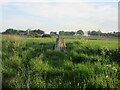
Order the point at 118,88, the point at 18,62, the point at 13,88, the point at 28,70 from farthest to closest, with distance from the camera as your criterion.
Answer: the point at 18,62 < the point at 28,70 < the point at 13,88 < the point at 118,88

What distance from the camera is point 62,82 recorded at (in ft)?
17.7

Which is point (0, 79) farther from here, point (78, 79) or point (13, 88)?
point (78, 79)

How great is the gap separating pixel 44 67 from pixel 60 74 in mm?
617

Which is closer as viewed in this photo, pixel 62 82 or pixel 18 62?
pixel 62 82

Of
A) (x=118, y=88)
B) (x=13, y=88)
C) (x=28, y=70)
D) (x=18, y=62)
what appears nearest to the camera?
(x=118, y=88)

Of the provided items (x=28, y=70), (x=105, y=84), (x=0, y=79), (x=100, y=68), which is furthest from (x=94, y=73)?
(x=0, y=79)

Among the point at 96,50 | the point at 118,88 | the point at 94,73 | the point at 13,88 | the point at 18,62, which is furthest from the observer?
the point at 96,50

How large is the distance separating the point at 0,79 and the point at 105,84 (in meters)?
2.73

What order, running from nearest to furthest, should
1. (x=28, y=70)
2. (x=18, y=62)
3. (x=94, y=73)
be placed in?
1. (x=94, y=73)
2. (x=28, y=70)
3. (x=18, y=62)

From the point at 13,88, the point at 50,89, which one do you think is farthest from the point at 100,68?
the point at 13,88

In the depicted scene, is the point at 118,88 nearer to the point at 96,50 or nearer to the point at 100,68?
the point at 100,68

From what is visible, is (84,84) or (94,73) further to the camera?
(94,73)

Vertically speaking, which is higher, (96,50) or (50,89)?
(96,50)

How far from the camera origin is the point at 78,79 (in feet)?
18.2
